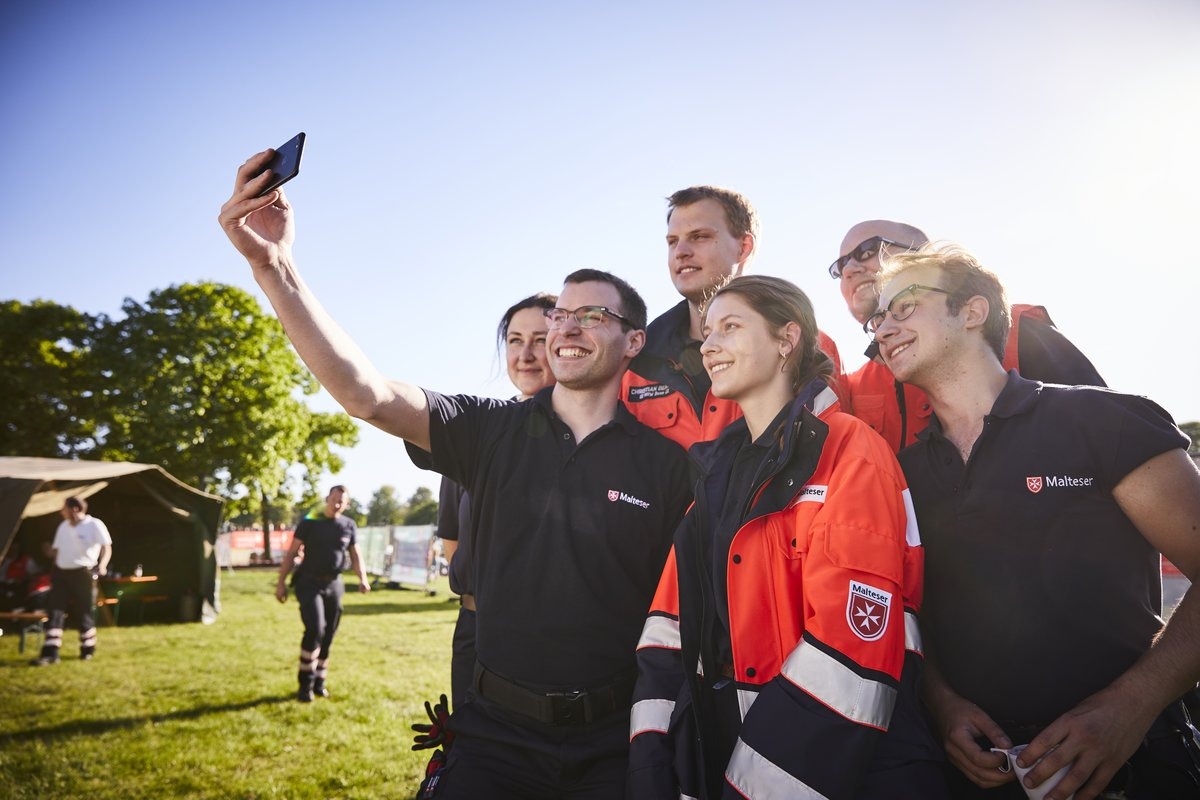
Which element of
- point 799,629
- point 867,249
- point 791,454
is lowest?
point 799,629

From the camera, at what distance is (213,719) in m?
7.78

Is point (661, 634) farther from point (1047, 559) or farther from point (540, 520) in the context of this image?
point (1047, 559)

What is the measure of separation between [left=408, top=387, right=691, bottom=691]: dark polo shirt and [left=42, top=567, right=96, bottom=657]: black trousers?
12.9 metres

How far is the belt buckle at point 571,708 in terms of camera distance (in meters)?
2.45

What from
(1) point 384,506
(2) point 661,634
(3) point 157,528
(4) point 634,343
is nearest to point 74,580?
(3) point 157,528

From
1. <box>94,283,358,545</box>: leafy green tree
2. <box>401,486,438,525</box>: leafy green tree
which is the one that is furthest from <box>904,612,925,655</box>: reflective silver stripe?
<box>401,486,438,525</box>: leafy green tree

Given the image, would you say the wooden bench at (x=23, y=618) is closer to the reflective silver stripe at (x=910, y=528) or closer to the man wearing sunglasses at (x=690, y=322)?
the man wearing sunglasses at (x=690, y=322)

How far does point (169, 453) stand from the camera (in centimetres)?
2812

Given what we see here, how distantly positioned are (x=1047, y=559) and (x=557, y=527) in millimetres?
1780

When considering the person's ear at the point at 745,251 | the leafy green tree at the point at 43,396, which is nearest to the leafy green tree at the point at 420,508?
the leafy green tree at the point at 43,396

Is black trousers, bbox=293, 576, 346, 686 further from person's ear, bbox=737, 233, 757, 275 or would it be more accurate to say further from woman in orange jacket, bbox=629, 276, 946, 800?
woman in orange jacket, bbox=629, 276, 946, 800

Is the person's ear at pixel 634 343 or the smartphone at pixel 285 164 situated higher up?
the smartphone at pixel 285 164

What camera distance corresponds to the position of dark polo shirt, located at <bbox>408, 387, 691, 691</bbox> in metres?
2.60

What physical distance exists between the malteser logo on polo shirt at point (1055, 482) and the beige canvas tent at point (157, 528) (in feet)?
60.9
